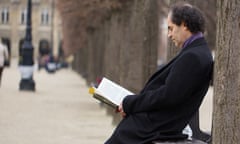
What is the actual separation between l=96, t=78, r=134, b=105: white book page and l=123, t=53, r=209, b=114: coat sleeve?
0.53 m

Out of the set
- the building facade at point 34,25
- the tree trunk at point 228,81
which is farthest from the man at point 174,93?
the building facade at point 34,25

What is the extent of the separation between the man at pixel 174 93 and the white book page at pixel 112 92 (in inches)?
11.5

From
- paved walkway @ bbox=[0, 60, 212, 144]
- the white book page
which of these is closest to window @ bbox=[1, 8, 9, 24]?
paved walkway @ bbox=[0, 60, 212, 144]

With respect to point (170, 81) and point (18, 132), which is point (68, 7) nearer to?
point (18, 132)

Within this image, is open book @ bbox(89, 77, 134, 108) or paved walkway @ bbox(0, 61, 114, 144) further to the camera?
paved walkway @ bbox(0, 61, 114, 144)

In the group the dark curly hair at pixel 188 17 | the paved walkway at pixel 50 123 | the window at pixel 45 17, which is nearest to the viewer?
the dark curly hair at pixel 188 17

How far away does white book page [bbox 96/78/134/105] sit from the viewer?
7.73 m

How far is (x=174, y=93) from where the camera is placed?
278 inches

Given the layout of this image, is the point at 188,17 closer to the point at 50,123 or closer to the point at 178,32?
the point at 178,32

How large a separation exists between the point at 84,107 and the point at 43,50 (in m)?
108

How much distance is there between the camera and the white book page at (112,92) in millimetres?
7730

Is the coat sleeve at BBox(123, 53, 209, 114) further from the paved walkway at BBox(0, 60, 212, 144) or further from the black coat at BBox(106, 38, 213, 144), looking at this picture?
the paved walkway at BBox(0, 60, 212, 144)

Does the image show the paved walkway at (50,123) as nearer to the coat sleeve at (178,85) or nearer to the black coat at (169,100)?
the black coat at (169,100)

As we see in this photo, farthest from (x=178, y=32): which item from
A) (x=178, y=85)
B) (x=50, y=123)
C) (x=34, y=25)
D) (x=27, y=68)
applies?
(x=34, y=25)
